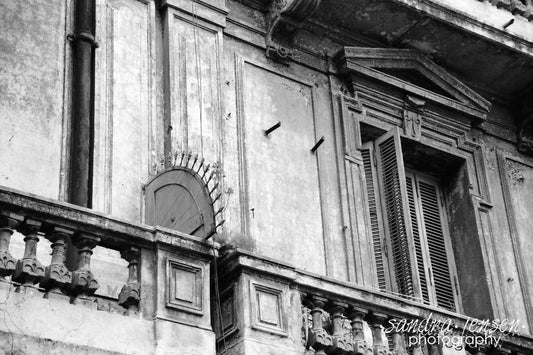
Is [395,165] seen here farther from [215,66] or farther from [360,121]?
[215,66]

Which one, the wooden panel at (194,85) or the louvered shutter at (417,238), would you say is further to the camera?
the louvered shutter at (417,238)

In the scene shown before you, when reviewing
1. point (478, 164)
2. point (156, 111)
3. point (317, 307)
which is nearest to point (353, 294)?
point (317, 307)

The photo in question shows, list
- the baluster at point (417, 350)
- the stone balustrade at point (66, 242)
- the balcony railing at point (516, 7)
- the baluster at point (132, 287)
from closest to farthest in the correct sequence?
the stone balustrade at point (66, 242)
the baluster at point (132, 287)
the baluster at point (417, 350)
the balcony railing at point (516, 7)

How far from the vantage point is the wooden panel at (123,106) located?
11.4m

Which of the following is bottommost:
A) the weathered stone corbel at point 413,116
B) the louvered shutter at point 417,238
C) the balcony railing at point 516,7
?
the louvered shutter at point 417,238

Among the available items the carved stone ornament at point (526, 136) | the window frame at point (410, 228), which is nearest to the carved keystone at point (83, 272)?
the window frame at point (410, 228)

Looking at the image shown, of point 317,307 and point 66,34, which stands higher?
point 66,34

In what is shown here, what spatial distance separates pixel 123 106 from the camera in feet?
39.3

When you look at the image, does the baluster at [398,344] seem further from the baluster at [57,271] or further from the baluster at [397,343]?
the baluster at [57,271]

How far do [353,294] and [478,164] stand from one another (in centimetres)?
481

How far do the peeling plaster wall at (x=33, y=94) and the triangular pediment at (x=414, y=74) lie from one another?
3.50 m

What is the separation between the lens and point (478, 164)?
14.8 m

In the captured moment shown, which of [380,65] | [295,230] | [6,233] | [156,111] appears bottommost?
[6,233]

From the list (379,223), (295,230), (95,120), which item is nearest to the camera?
(95,120)
